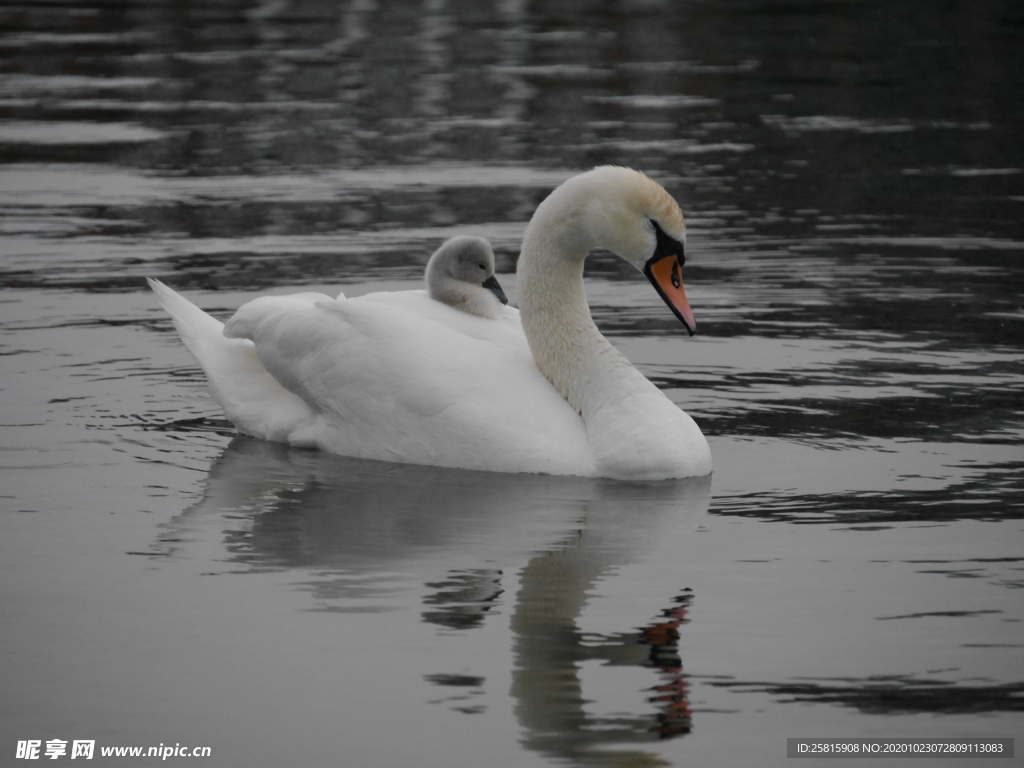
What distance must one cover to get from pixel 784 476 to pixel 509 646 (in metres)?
2.50

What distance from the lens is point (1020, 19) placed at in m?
29.2

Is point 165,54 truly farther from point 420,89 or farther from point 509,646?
point 509,646

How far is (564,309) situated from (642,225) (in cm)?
62

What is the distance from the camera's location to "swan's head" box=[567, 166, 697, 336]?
25.7 feet

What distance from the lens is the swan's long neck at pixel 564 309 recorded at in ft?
26.3

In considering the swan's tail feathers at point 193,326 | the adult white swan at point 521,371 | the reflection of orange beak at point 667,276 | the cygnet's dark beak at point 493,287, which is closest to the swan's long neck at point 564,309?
the adult white swan at point 521,371

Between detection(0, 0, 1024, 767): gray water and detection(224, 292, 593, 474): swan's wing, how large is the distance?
188mm

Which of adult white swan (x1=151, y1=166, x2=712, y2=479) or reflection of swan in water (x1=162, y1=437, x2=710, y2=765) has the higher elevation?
adult white swan (x1=151, y1=166, x2=712, y2=479)

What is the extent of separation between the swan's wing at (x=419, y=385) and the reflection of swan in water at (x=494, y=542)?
12 cm

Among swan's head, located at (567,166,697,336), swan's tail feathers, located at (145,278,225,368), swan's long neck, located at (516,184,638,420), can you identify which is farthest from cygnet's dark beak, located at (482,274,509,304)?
swan's tail feathers, located at (145,278,225,368)

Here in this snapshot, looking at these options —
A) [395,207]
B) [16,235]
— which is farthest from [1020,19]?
[16,235]

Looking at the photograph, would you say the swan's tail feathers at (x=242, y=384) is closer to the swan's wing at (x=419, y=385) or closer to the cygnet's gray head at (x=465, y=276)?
the swan's wing at (x=419, y=385)

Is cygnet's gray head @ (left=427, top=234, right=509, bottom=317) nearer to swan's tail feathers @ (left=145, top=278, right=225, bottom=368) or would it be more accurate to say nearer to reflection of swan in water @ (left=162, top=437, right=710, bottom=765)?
reflection of swan in water @ (left=162, top=437, right=710, bottom=765)

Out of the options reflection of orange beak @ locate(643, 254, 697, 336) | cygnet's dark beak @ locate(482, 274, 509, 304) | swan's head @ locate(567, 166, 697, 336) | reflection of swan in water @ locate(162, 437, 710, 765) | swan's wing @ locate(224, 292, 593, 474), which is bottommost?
reflection of swan in water @ locate(162, 437, 710, 765)
